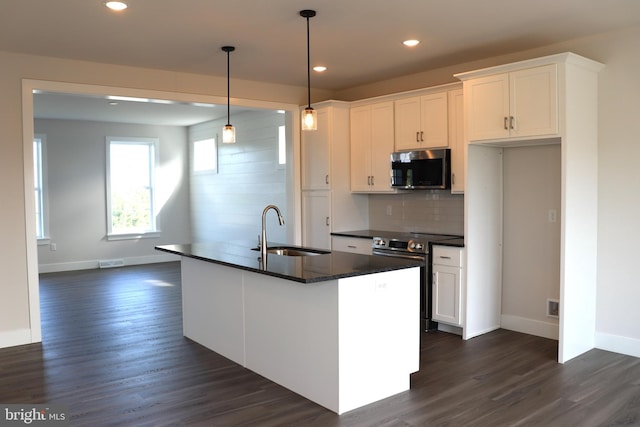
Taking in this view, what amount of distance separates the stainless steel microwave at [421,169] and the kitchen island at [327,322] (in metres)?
1.66

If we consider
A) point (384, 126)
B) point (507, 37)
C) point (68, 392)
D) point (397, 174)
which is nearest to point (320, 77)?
point (384, 126)

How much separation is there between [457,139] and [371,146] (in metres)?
1.17

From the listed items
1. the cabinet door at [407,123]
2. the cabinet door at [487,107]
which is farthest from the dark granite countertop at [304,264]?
the cabinet door at [407,123]

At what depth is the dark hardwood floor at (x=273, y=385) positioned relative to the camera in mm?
3191

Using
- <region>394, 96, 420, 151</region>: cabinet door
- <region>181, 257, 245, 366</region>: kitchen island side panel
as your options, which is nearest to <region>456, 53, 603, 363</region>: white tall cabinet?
<region>394, 96, 420, 151</region>: cabinet door

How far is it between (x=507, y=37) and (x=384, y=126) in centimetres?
171

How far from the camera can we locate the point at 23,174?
4.86m

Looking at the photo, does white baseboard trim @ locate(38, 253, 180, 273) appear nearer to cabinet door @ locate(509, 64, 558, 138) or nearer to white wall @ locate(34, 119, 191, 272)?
white wall @ locate(34, 119, 191, 272)

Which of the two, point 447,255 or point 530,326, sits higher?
point 447,255

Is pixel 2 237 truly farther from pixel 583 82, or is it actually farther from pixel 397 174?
pixel 583 82

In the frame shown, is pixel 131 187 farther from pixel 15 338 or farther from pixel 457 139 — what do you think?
pixel 457 139

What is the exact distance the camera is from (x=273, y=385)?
3.72 m

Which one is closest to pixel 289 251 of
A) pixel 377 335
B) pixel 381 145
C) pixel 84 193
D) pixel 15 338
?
pixel 377 335

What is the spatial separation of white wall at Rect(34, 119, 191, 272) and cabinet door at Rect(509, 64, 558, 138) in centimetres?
746
